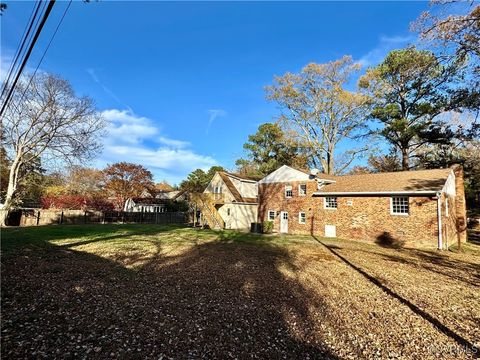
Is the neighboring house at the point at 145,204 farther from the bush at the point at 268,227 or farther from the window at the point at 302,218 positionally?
the window at the point at 302,218

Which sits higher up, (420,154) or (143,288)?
(420,154)

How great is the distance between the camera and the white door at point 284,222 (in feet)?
79.7

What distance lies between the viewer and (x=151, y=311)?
5.70m

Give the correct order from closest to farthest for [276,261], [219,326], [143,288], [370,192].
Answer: [219,326], [143,288], [276,261], [370,192]

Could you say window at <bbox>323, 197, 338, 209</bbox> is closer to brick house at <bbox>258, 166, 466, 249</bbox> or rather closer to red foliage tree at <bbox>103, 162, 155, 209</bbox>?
brick house at <bbox>258, 166, 466, 249</bbox>

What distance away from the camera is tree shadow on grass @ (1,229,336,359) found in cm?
432

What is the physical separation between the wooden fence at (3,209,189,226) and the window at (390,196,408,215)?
85.6ft

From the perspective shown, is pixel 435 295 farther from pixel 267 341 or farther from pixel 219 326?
pixel 219 326

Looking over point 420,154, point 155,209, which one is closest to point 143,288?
point 420,154

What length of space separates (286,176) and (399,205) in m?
9.74

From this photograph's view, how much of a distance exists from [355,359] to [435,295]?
4.69m

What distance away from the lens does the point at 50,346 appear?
414 centimetres

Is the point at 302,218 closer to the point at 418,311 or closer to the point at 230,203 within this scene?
the point at 230,203

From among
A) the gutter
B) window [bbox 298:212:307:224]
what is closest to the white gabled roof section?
the gutter
